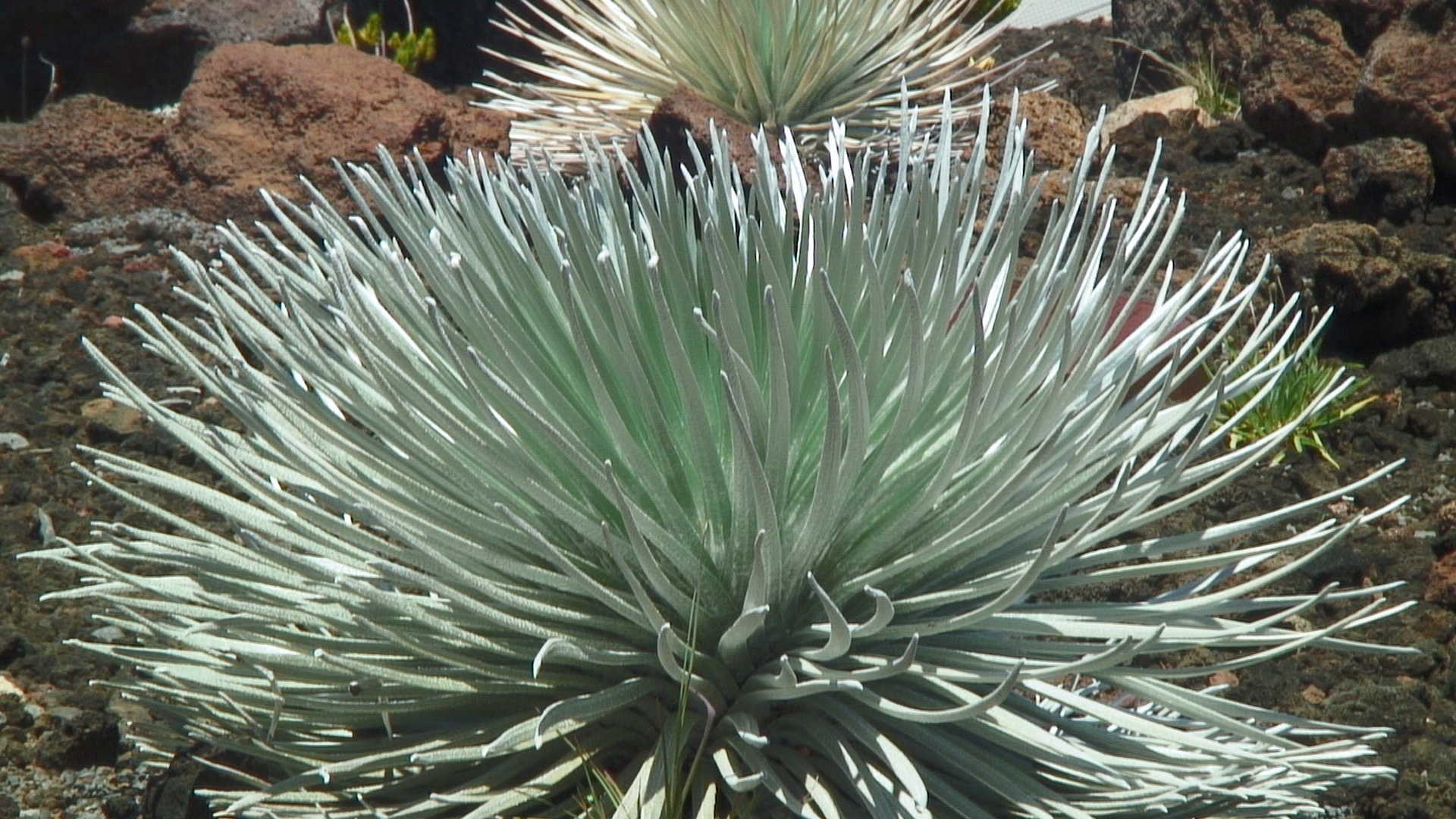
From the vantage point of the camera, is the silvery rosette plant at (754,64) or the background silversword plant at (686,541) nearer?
the background silversword plant at (686,541)

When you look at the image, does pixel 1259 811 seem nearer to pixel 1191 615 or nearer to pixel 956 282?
pixel 1191 615

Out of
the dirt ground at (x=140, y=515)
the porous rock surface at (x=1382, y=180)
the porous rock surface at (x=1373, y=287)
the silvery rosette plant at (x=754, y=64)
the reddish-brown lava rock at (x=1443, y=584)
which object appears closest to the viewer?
the dirt ground at (x=140, y=515)

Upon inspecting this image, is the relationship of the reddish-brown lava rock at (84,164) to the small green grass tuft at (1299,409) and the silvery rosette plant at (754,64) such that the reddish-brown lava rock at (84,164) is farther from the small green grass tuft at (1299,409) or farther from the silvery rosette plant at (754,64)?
the small green grass tuft at (1299,409)

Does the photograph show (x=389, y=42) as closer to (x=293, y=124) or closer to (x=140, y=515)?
(x=293, y=124)

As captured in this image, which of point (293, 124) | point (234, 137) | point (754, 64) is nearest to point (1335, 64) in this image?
point (754, 64)

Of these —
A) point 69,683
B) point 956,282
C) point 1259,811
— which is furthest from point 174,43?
point 1259,811

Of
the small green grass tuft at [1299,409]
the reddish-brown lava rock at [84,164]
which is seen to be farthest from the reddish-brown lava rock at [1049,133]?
the reddish-brown lava rock at [84,164]

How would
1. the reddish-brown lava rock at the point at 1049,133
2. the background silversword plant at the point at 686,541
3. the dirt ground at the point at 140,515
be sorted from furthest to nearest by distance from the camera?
1. the reddish-brown lava rock at the point at 1049,133
2. the dirt ground at the point at 140,515
3. the background silversword plant at the point at 686,541
